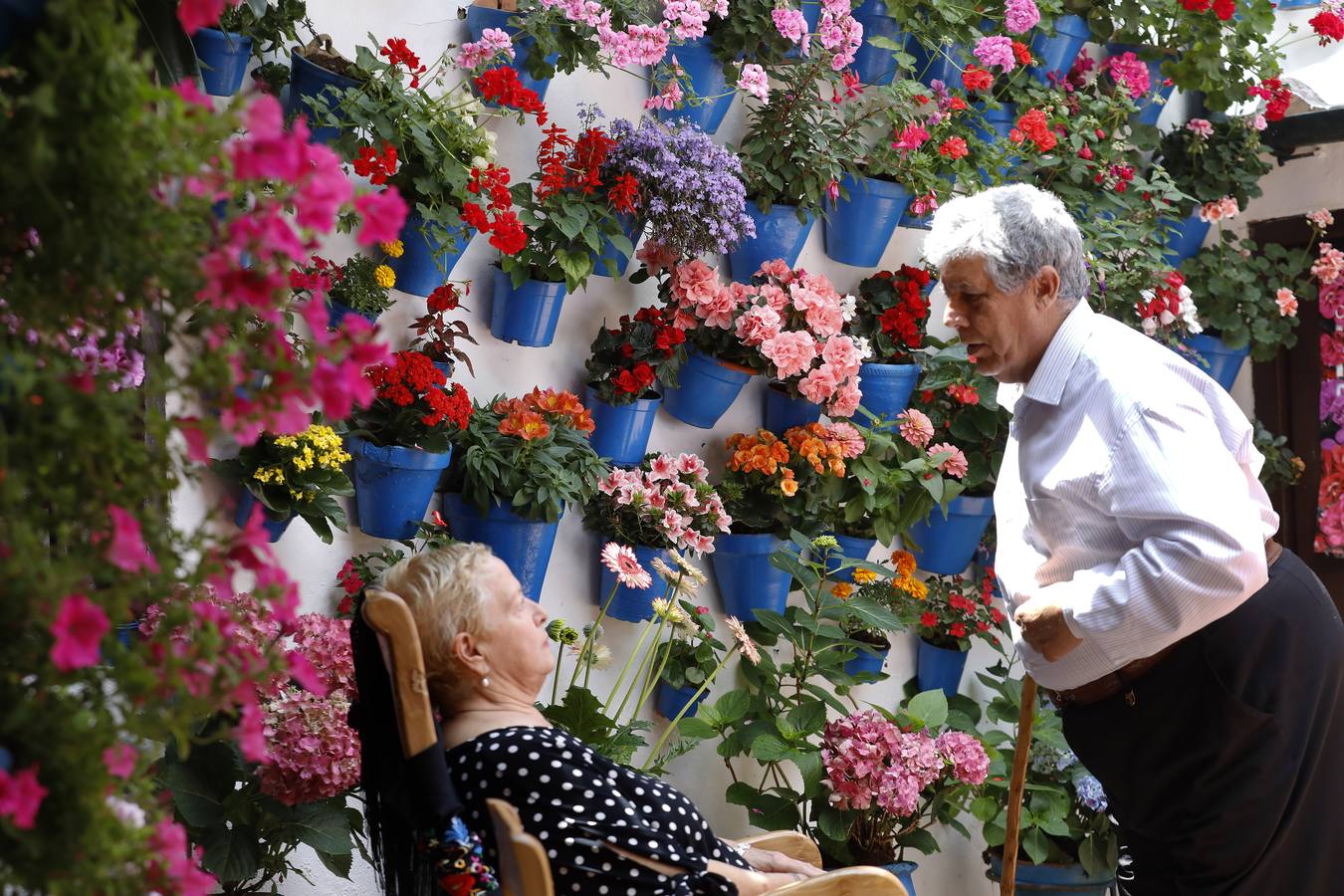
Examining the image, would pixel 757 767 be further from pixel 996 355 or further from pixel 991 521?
pixel 996 355

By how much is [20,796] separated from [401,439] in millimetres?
1829

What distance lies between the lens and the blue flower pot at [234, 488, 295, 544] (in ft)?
8.05

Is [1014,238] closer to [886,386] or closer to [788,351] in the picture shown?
[788,351]

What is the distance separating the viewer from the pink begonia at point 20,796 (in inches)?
33.0

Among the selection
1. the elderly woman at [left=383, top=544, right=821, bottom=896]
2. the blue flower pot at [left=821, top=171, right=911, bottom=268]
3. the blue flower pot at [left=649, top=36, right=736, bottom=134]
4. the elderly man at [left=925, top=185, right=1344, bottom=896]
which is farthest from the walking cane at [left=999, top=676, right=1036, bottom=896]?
the blue flower pot at [left=649, top=36, right=736, bottom=134]

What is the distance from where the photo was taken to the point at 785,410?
3543 mm

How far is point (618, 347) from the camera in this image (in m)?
3.16

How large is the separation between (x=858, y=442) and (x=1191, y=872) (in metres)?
1.39

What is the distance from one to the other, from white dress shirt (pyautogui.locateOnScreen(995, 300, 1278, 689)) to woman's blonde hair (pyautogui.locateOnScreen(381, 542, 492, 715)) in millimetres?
981

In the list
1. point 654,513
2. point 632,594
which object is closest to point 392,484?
point 654,513

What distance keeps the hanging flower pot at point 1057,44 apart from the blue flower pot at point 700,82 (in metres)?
1.34

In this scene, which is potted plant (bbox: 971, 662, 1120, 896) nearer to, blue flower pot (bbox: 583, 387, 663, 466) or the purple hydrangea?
blue flower pot (bbox: 583, 387, 663, 466)

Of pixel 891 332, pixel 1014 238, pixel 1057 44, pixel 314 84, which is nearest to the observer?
pixel 1014 238

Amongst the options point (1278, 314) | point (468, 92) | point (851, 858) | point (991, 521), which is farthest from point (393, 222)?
point (1278, 314)
